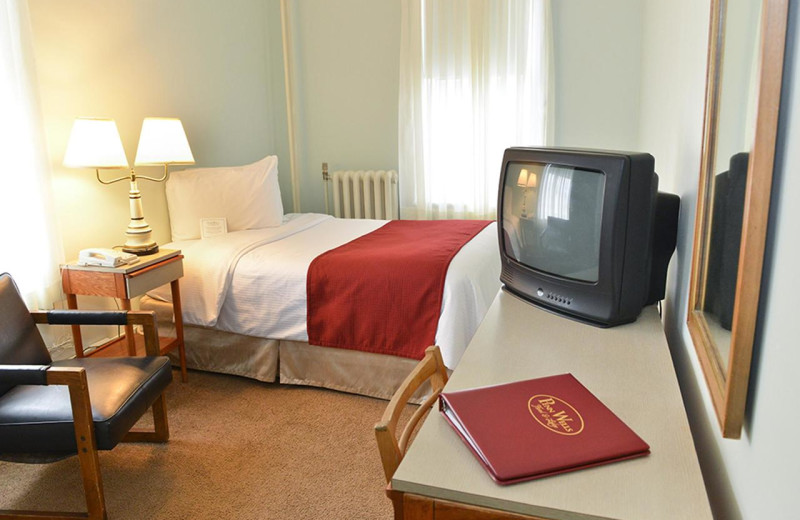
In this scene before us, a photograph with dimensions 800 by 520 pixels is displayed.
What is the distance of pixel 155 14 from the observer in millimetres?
3391

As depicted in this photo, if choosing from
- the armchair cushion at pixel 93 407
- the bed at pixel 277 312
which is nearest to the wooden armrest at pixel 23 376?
the armchair cushion at pixel 93 407

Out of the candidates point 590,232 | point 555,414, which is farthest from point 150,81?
point 555,414

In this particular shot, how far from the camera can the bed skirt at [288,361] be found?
2.62 metres

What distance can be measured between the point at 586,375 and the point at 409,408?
58.2 inches

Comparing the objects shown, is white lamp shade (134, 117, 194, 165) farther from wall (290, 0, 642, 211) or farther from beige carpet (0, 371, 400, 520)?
wall (290, 0, 642, 211)

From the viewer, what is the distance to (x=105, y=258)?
8.17ft

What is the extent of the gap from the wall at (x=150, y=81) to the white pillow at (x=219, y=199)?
0.76 ft

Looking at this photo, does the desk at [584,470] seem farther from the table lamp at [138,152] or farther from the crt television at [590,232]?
the table lamp at [138,152]

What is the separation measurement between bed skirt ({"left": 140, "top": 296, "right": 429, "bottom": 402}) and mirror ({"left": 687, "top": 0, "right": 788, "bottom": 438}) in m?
1.61

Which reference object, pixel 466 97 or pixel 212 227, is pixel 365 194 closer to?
pixel 466 97

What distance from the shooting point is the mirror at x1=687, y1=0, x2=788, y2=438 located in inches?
26.9

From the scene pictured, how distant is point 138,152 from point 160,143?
12 centimetres

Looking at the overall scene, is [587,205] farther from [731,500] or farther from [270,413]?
[270,413]

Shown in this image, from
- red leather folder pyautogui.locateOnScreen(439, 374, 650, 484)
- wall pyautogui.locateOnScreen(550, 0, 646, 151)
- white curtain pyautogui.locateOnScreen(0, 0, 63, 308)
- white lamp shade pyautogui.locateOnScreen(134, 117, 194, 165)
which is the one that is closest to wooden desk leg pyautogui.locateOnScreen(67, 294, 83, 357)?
white curtain pyautogui.locateOnScreen(0, 0, 63, 308)
